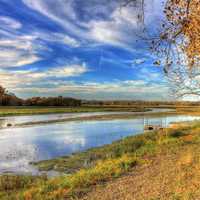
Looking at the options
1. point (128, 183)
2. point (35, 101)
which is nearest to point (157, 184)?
point (128, 183)

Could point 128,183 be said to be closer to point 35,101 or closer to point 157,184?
point 157,184

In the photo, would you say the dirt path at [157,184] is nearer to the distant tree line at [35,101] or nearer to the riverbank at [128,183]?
the riverbank at [128,183]

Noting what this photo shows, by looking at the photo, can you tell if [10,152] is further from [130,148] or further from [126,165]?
[126,165]

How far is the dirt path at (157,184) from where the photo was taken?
6816mm

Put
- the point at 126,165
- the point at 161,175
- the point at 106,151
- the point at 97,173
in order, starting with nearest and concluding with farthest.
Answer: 1. the point at 161,175
2. the point at 97,173
3. the point at 126,165
4. the point at 106,151

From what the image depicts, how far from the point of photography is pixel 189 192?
6.74m

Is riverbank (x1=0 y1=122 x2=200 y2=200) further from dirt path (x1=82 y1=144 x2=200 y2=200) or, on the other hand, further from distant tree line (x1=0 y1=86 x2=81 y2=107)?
distant tree line (x1=0 y1=86 x2=81 y2=107)

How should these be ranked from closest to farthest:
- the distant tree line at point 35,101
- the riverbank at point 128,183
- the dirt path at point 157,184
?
the dirt path at point 157,184
the riverbank at point 128,183
the distant tree line at point 35,101

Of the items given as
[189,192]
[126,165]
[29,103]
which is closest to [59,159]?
[126,165]

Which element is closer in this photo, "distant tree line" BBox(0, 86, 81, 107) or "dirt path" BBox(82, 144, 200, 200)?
"dirt path" BBox(82, 144, 200, 200)

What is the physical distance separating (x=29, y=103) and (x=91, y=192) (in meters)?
111

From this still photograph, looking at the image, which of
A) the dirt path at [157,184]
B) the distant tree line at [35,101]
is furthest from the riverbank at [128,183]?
the distant tree line at [35,101]

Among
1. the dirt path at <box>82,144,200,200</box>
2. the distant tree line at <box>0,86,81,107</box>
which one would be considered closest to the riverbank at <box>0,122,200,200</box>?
the dirt path at <box>82,144,200,200</box>

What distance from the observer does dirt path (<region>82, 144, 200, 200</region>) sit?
682 cm
